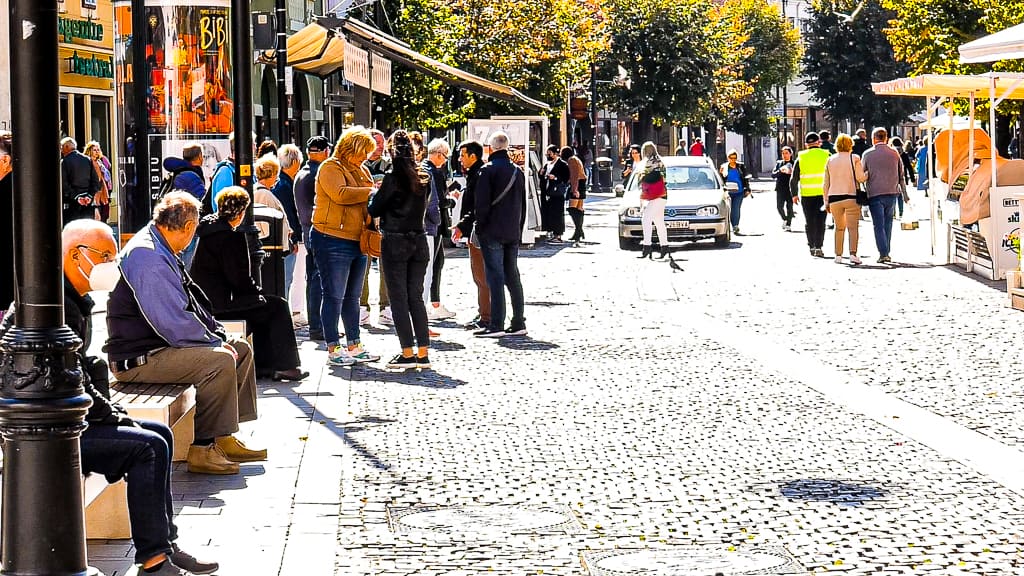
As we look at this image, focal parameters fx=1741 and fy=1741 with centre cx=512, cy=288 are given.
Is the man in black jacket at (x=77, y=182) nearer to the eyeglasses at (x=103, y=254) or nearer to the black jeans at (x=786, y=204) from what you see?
the eyeglasses at (x=103, y=254)

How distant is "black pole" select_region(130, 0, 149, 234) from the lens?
1323 centimetres

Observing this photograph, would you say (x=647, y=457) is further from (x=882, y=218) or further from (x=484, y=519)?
(x=882, y=218)

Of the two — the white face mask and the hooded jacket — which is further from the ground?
the hooded jacket

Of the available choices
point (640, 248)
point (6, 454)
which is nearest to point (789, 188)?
point (640, 248)

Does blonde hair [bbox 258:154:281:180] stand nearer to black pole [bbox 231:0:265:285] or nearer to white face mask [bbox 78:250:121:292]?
black pole [bbox 231:0:265:285]

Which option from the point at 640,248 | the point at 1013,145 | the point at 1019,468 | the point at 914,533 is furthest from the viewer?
the point at 1013,145

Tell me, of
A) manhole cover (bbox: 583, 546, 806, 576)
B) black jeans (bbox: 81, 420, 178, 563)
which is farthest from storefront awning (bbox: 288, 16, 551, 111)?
black jeans (bbox: 81, 420, 178, 563)

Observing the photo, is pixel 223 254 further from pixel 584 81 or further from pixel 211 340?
pixel 584 81

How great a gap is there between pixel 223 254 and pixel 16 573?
5807 mm

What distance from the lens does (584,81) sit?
67125mm

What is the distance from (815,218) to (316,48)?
770 cm

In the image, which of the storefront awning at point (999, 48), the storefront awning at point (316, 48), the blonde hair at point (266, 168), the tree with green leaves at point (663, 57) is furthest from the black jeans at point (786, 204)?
the tree with green leaves at point (663, 57)

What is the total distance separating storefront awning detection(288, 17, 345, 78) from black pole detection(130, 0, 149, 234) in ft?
21.1

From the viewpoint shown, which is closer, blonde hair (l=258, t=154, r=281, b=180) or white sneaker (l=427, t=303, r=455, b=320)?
blonde hair (l=258, t=154, r=281, b=180)
